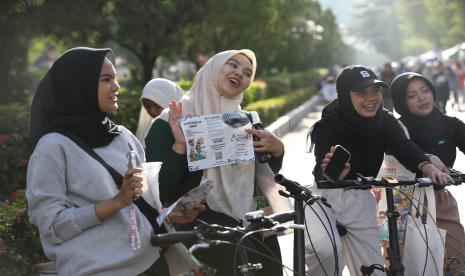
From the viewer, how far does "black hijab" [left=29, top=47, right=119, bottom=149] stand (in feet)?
12.3

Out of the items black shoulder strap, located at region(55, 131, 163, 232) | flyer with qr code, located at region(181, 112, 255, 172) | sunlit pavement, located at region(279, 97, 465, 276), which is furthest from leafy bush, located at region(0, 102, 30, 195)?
black shoulder strap, located at region(55, 131, 163, 232)

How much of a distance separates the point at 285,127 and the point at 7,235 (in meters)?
18.5

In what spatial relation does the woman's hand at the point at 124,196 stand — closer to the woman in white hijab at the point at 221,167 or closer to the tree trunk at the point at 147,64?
the woman in white hijab at the point at 221,167

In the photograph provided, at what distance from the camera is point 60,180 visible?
364cm

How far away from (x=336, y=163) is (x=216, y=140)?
1.89 feet

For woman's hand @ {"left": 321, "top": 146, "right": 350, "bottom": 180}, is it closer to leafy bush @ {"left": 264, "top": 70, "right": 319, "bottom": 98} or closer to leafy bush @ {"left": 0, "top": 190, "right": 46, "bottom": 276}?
leafy bush @ {"left": 0, "top": 190, "right": 46, "bottom": 276}

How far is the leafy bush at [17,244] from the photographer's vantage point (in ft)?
17.5

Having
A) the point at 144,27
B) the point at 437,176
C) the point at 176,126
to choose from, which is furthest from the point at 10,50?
the point at 437,176

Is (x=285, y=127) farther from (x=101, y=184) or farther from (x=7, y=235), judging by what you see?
(x=101, y=184)

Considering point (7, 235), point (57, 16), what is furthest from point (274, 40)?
point (7, 235)

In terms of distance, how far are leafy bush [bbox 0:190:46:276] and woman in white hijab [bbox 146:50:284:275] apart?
110 centimetres

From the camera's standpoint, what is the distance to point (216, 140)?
4.57m

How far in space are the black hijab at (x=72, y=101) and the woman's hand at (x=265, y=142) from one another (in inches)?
39.3

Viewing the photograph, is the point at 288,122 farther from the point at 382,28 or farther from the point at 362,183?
the point at 382,28
